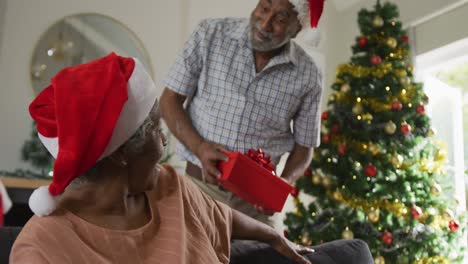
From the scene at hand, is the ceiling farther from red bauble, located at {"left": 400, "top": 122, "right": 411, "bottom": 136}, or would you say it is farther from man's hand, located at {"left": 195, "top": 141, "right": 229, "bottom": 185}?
man's hand, located at {"left": 195, "top": 141, "right": 229, "bottom": 185}

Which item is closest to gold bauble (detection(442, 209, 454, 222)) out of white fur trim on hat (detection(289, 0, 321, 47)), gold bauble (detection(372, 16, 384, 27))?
gold bauble (detection(372, 16, 384, 27))

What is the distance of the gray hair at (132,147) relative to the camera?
102 cm

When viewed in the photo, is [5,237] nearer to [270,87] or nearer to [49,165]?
[270,87]

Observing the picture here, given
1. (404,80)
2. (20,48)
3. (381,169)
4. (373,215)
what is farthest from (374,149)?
(20,48)

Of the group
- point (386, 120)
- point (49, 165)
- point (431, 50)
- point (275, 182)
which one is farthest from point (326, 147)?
point (49, 165)

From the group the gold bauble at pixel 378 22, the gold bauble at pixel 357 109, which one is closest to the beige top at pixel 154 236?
the gold bauble at pixel 357 109

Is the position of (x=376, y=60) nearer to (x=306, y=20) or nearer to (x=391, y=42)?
(x=391, y=42)

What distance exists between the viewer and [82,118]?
3.00 feet

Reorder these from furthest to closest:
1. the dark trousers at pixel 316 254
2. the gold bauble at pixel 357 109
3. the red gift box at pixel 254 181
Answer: the gold bauble at pixel 357 109
the red gift box at pixel 254 181
the dark trousers at pixel 316 254

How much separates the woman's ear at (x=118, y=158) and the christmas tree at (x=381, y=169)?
6.92 ft

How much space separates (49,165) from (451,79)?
311 cm

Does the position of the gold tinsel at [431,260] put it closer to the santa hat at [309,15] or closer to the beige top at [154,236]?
the santa hat at [309,15]

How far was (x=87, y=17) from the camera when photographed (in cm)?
384

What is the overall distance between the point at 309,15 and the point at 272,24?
19 cm
